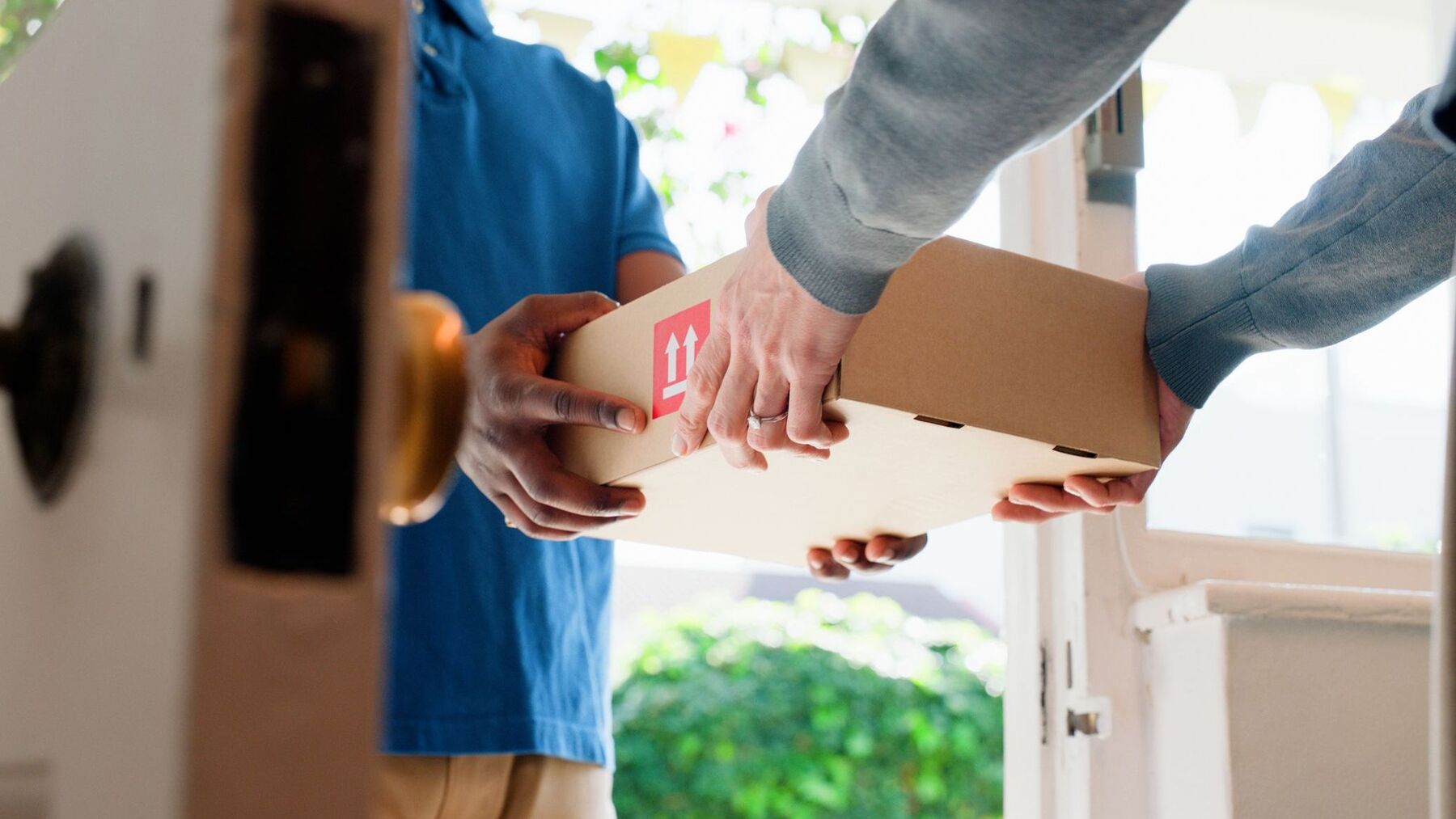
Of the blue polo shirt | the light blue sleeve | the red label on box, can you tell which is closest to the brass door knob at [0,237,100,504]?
the red label on box

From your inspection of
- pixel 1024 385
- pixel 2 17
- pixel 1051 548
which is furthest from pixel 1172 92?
pixel 2 17

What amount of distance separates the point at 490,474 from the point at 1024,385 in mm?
441

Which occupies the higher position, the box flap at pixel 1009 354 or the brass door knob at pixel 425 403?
the box flap at pixel 1009 354

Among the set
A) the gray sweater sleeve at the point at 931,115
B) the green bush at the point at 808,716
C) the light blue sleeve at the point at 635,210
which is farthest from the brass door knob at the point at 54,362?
the green bush at the point at 808,716

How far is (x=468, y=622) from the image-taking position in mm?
1011

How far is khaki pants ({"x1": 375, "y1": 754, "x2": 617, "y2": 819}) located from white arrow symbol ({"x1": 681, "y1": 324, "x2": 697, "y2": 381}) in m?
0.38

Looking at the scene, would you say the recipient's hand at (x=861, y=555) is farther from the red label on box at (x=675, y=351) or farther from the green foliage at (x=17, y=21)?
the green foliage at (x=17, y=21)

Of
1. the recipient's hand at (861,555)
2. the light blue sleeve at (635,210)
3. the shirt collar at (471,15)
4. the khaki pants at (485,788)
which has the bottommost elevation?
the khaki pants at (485,788)

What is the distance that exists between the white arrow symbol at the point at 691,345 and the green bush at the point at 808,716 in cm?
279

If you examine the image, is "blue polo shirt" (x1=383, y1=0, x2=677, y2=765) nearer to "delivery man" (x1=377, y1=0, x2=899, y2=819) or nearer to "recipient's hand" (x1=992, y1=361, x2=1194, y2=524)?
"delivery man" (x1=377, y1=0, x2=899, y2=819)

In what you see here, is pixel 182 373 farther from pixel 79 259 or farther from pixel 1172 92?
pixel 1172 92

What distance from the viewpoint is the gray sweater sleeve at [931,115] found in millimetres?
577

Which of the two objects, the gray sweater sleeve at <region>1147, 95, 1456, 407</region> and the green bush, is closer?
the gray sweater sleeve at <region>1147, 95, 1456, 407</region>

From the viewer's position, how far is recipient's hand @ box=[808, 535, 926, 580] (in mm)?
1035
